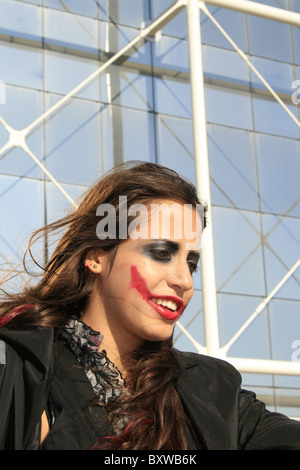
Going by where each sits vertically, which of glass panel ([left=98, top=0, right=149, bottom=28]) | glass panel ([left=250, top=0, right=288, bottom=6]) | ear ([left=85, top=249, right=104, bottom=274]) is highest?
glass panel ([left=250, top=0, right=288, bottom=6])

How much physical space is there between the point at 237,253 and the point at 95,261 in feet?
6.59

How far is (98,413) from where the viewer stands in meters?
1.47

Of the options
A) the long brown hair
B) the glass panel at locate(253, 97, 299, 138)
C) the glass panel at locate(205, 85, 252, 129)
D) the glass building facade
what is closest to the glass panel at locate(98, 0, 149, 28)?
the glass building facade

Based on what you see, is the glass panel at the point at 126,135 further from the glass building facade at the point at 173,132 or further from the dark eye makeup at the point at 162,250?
the dark eye makeup at the point at 162,250

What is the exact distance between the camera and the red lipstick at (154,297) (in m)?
1.56

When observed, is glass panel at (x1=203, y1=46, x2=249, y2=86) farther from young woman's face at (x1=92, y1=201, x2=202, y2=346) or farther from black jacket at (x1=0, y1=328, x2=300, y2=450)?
black jacket at (x1=0, y1=328, x2=300, y2=450)

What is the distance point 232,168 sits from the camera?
377 centimetres

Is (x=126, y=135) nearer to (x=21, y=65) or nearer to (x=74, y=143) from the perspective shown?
(x=74, y=143)

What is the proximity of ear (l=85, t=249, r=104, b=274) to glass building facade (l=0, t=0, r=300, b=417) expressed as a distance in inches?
58.3

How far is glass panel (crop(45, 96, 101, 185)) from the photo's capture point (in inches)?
134

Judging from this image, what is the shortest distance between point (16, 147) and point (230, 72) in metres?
1.24
